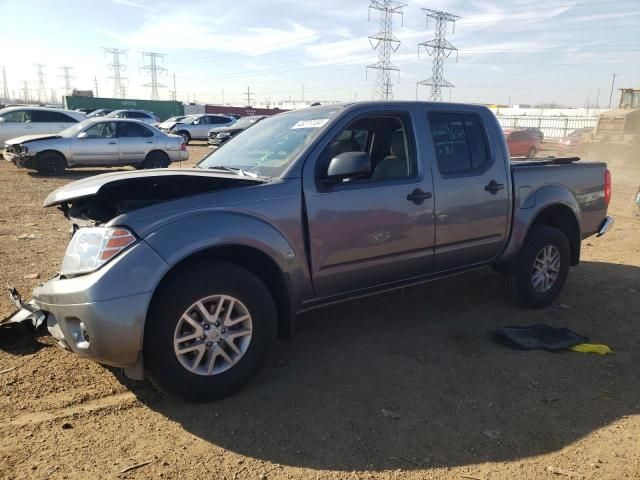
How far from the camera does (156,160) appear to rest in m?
15.1

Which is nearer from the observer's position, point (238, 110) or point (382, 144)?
point (382, 144)

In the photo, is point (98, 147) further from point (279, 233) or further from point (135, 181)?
point (279, 233)

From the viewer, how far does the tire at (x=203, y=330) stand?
2926mm

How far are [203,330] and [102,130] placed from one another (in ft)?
42.9

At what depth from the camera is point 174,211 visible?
9.91ft

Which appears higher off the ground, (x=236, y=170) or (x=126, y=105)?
(x=126, y=105)

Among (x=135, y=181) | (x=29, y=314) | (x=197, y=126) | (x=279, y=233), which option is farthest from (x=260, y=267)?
(x=197, y=126)

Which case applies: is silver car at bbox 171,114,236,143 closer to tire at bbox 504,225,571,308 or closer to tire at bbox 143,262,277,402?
tire at bbox 504,225,571,308

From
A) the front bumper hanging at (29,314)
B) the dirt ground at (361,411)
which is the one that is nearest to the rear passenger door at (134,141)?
the dirt ground at (361,411)

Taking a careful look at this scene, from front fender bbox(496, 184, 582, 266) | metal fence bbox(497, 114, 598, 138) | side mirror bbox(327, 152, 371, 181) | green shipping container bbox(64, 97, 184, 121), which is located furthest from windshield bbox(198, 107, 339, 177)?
green shipping container bbox(64, 97, 184, 121)

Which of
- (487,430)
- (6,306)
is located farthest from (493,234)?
(6,306)

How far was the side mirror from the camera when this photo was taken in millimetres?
3387

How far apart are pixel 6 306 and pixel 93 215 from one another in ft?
6.57

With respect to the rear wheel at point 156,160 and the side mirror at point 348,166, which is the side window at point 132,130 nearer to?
the rear wheel at point 156,160
